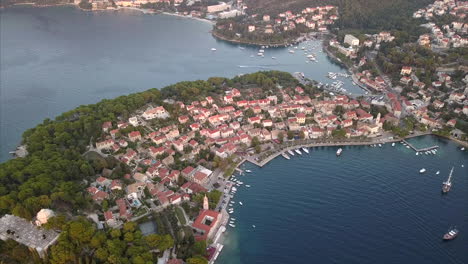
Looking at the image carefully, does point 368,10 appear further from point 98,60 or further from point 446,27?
point 98,60

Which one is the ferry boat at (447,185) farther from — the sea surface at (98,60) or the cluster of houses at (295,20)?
the cluster of houses at (295,20)

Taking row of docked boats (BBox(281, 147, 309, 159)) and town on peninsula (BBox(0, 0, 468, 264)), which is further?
row of docked boats (BBox(281, 147, 309, 159))

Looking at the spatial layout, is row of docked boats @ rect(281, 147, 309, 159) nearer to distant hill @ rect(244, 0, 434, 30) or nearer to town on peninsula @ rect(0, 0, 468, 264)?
town on peninsula @ rect(0, 0, 468, 264)

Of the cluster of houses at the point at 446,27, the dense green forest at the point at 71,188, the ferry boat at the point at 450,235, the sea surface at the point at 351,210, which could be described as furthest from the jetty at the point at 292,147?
the cluster of houses at the point at 446,27

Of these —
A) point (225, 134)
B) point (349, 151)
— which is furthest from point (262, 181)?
point (349, 151)

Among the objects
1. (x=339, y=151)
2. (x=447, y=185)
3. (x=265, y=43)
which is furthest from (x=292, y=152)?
(x=265, y=43)

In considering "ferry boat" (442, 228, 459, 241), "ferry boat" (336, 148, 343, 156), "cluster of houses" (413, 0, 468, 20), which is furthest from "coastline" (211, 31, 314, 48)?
"ferry boat" (442, 228, 459, 241)
